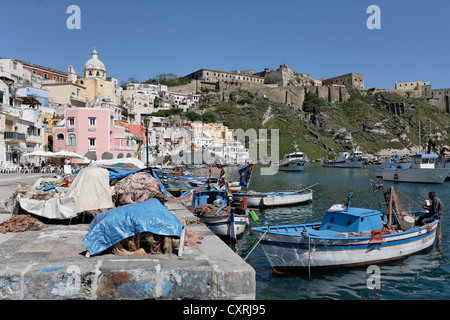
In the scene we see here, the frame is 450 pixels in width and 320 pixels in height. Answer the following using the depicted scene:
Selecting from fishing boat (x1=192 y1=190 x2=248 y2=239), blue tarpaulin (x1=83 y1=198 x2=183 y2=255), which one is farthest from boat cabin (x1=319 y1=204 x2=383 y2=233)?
blue tarpaulin (x1=83 y1=198 x2=183 y2=255)

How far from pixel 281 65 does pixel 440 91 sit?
7088cm

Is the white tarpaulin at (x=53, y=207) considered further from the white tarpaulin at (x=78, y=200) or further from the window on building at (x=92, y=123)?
the window on building at (x=92, y=123)

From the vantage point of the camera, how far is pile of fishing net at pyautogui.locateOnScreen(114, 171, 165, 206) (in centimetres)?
911

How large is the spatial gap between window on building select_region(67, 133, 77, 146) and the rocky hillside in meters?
62.8

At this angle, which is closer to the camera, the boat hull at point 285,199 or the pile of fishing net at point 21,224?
the pile of fishing net at point 21,224

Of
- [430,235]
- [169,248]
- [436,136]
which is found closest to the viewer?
[169,248]

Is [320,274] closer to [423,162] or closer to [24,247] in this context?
[24,247]

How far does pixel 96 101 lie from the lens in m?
64.2

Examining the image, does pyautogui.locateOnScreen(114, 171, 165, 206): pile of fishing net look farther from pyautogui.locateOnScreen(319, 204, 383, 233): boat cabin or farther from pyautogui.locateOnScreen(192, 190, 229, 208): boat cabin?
pyautogui.locateOnScreen(192, 190, 229, 208): boat cabin

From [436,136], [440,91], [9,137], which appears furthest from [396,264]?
[440,91]

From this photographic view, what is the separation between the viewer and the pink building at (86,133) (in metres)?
39.6

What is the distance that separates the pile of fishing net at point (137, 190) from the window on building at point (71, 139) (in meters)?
33.4

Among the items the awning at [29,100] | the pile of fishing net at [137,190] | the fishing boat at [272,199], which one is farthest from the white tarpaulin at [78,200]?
the awning at [29,100]

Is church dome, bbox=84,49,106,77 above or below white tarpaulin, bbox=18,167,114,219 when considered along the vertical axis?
above
